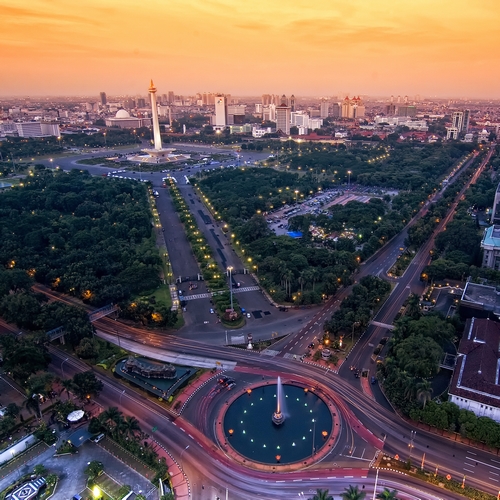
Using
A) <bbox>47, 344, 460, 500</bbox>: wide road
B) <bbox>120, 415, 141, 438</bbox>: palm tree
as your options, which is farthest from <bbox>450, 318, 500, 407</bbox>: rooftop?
<bbox>120, 415, 141, 438</bbox>: palm tree

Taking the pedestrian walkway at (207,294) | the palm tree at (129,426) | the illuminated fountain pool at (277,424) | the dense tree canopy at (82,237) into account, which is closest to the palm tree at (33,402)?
the palm tree at (129,426)

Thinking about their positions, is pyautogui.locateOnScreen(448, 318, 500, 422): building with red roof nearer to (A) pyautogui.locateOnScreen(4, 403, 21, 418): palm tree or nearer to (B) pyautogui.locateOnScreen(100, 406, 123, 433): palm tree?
(B) pyautogui.locateOnScreen(100, 406, 123, 433): palm tree

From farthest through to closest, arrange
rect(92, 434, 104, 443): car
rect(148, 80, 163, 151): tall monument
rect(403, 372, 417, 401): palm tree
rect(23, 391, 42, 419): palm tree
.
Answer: rect(148, 80, 163, 151): tall monument
rect(23, 391, 42, 419): palm tree
rect(403, 372, 417, 401): palm tree
rect(92, 434, 104, 443): car

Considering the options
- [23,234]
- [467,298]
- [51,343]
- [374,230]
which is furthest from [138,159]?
[467,298]

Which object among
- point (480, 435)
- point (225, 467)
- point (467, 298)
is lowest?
point (225, 467)

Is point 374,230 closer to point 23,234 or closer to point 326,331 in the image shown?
point 326,331

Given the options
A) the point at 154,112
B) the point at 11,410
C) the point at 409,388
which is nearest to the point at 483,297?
the point at 409,388

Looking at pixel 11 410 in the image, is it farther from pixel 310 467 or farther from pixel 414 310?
pixel 414 310

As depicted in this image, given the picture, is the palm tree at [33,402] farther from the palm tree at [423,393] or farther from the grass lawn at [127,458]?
the palm tree at [423,393]
